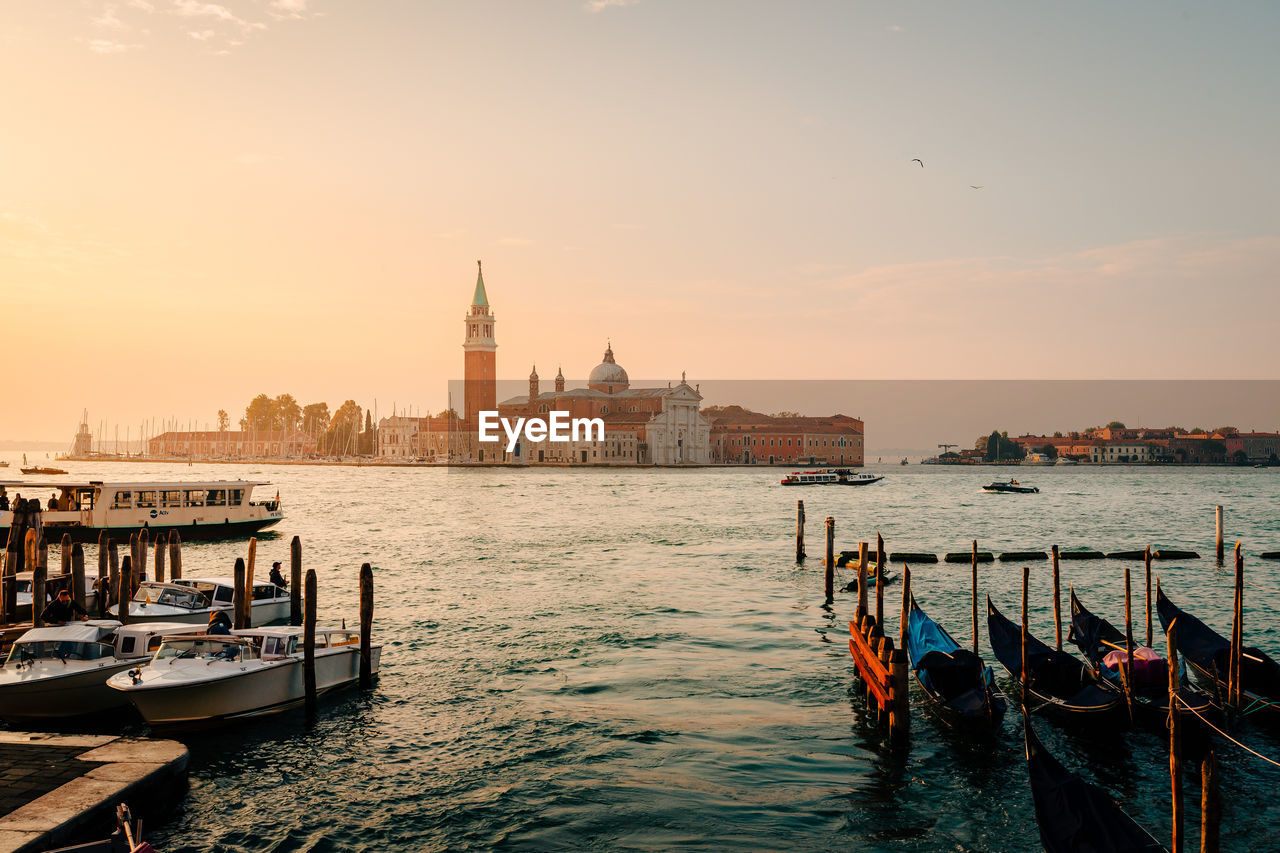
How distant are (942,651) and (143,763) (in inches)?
349

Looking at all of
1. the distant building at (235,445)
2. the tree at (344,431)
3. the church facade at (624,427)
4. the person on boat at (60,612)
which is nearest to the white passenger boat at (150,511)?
the person on boat at (60,612)

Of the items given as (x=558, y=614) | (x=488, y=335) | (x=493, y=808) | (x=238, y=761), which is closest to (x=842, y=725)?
(x=493, y=808)

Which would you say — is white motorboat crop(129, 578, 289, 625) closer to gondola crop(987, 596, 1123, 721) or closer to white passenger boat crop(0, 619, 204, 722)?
white passenger boat crop(0, 619, 204, 722)

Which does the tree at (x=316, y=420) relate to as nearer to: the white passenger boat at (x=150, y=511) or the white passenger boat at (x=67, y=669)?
the white passenger boat at (x=150, y=511)

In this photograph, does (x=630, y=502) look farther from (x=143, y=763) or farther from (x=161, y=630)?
(x=143, y=763)

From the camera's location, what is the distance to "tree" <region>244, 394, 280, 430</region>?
6270 inches

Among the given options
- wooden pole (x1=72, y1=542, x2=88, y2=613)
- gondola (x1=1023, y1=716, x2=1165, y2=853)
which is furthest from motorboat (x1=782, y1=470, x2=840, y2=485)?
gondola (x1=1023, y1=716, x2=1165, y2=853)

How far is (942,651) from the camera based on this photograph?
38.0ft

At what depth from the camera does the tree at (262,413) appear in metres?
159

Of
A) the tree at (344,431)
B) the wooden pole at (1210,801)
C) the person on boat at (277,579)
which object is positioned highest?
the tree at (344,431)

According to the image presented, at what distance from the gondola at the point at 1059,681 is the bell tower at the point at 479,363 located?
113m

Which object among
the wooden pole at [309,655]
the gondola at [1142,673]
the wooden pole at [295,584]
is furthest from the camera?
the wooden pole at [295,584]

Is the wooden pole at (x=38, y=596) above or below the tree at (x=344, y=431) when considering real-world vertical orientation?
below

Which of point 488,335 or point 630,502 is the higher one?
point 488,335
